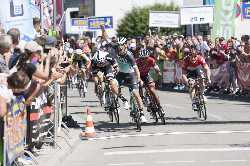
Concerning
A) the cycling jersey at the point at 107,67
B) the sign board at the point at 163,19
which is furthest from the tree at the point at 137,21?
the cycling jersey at the point at 107,67

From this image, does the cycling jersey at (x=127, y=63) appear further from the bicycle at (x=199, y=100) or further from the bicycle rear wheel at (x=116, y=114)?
the bicycle at (x=199, y=100)

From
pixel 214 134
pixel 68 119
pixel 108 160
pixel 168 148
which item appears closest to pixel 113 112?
pixel 68 119

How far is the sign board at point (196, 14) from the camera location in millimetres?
37844

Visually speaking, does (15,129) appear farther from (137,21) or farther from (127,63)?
(137,21)

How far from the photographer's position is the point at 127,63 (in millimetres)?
19266

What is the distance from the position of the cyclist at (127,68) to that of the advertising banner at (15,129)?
754cm

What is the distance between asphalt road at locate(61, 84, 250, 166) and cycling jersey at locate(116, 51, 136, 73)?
1.28m

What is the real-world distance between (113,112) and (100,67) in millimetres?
1770

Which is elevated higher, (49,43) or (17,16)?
(17,16)

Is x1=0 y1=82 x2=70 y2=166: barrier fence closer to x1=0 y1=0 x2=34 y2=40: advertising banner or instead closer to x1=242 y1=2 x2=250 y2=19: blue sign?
x1=0 y1=0 x2=34 y2=40: advertising banner

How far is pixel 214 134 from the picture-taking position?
56.7 feet

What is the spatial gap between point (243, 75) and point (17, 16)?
656 inches

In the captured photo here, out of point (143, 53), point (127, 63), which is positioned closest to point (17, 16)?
point (127, 63)

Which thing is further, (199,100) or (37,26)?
(199,100)
